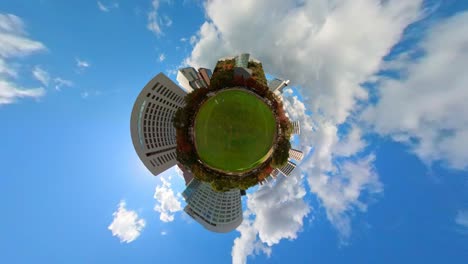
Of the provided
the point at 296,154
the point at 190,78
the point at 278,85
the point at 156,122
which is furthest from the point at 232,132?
the point at 296,154

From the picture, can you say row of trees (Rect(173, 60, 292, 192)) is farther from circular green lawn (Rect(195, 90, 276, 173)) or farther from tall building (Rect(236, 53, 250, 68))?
tall building (Rect(236, 53, 250, 68))

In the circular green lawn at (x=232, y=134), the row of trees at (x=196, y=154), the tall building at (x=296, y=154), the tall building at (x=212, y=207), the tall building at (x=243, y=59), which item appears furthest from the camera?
the tall building at (x=296, y=154)

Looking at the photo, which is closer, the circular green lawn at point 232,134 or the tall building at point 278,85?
the circular green lawn at point 232,134

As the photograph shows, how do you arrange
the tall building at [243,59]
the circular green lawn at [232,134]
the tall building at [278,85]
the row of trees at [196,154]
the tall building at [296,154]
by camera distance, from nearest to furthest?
the row of trees at [196,154] < the circular green lawn at [232,134] < the tall building at [243,59] < the tall building at [278,85] < the tall building at [296,154]

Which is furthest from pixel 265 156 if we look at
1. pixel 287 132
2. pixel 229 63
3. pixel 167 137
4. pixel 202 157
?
pixel 167 137

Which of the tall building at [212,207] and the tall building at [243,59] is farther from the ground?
the tall building at [243,59]

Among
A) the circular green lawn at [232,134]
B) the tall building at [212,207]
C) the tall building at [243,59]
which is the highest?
the tall building at [243,59]

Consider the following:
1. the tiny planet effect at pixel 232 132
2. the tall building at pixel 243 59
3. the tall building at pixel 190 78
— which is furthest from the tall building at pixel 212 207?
the tall building at pixel 243 59

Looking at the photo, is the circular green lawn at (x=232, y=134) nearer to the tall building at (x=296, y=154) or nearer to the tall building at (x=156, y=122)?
the tall building at (x=156, y=122)
